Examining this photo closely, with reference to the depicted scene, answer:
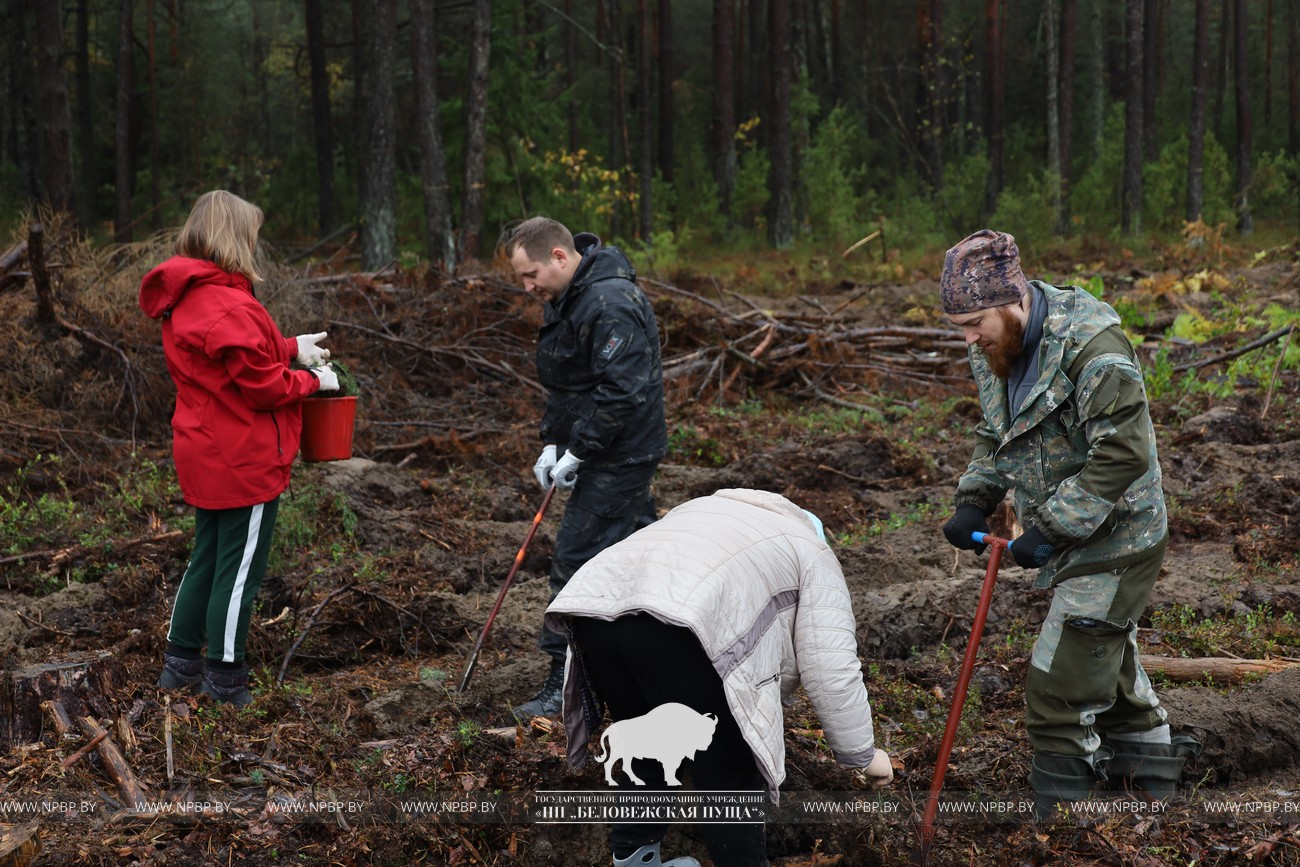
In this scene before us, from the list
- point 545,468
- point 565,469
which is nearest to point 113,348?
point 545,468

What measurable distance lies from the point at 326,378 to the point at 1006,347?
108 inches

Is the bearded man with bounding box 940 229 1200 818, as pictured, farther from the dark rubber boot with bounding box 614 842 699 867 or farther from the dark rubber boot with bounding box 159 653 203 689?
the dark rubber boot with bounding box 159 653 203 689

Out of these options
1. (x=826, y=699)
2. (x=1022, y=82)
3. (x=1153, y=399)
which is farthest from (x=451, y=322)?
(x=1022, y=82)

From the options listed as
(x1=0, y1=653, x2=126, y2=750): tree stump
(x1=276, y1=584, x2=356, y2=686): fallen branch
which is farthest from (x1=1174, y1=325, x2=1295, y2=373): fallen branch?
(x1=0, y1=653, x2=126, y2=750): tree stump

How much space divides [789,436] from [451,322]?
3.79m

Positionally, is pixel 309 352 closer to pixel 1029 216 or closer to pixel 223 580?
pixel 223 580

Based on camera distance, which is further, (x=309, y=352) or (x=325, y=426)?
(x=325, y=426)

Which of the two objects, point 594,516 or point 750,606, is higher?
point 750,606

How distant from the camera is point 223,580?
4363mm

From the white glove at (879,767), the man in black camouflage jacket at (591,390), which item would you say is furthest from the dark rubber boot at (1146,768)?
the man in black camouflage jacket at (591,390)

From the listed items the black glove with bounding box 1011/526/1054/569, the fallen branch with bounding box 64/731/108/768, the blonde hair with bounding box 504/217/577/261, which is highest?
the blonde hair with bounding box 504/217/577/261

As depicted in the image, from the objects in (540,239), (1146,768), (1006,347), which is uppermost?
(540,239)

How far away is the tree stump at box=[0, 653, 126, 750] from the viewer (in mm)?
3932

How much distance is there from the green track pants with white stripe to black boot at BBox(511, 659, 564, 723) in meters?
1.18
